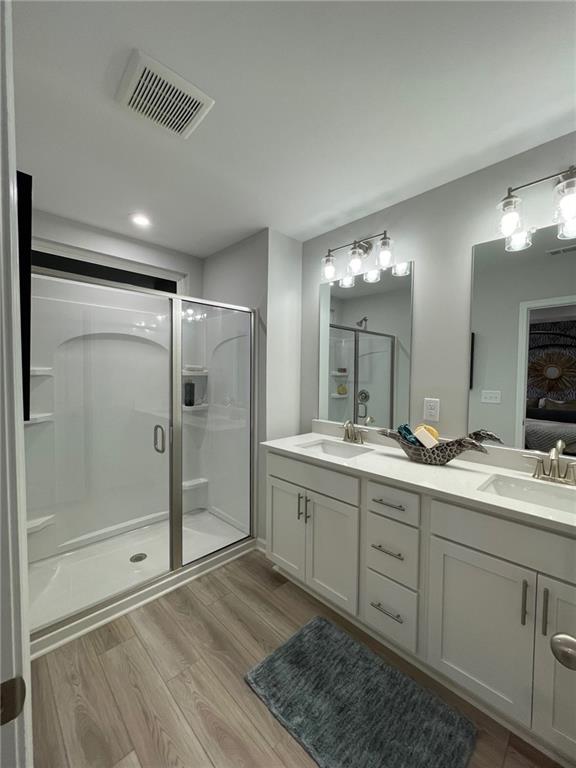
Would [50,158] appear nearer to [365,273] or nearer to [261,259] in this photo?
[261,259]

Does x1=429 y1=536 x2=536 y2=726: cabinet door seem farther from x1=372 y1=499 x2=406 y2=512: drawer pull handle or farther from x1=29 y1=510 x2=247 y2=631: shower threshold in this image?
x1=29 y1=510 x2=247 y2=631: shower threshold

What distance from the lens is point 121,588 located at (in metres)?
1.94

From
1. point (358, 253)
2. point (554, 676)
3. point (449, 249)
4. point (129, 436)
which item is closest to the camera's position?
point (554, 676)

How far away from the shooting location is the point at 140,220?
91.7 inches

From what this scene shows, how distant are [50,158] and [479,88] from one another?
6.72ft

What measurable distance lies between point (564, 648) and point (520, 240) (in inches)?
66.4

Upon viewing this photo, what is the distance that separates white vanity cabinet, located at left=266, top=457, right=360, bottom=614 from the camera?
1695mm

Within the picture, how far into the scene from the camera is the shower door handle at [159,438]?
232cm

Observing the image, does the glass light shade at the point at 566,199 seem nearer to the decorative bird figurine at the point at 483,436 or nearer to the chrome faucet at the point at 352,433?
the decorative bird figurine at the point at 483,436

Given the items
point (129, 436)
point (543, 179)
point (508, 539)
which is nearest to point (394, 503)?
point (508, 539)

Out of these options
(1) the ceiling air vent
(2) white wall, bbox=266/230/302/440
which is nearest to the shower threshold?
(2) white wall, bbox=266/230/302/440

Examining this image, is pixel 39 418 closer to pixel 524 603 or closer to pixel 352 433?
pixel 352 433

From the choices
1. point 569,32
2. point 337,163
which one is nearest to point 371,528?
point 337,163

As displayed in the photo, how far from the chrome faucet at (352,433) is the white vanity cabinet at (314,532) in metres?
0.49
